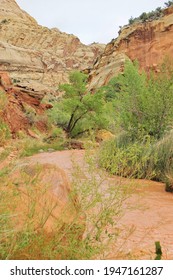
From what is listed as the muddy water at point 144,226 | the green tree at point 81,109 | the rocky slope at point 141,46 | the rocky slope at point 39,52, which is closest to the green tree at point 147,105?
the muddy water at point 144,226

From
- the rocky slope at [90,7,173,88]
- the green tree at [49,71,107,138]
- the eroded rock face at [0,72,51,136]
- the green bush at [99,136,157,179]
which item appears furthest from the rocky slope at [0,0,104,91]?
the green bush at [99,136,157,179]

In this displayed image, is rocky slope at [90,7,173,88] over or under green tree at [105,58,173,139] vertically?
over

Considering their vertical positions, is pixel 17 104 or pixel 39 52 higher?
pixel 39 52

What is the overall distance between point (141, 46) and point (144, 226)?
1265 inches

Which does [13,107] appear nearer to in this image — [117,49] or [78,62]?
[117,49]

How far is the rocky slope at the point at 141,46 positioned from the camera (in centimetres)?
3391

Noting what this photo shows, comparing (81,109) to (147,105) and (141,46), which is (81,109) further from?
(141,46)

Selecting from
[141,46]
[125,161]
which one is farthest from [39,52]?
[125,161]

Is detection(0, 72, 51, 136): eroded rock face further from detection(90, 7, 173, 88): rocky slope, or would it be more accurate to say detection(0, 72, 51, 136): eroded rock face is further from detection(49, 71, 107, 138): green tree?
detection(90, 7, 173, 88): rocky slope

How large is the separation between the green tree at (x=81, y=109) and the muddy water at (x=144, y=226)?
11.9 m

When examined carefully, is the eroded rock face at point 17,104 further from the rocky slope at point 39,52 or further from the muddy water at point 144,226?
the rocky slope at point 39,52

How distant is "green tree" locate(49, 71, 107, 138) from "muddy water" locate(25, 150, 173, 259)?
468 inches

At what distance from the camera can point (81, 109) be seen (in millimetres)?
19750

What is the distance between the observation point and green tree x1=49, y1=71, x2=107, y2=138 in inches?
758
